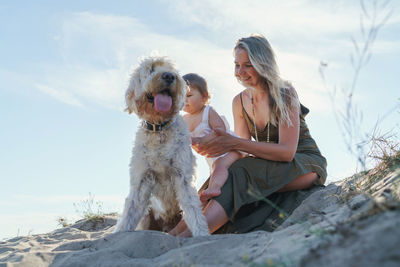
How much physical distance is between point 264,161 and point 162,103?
1548 millimetres

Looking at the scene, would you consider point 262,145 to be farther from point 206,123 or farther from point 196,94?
point 196,94

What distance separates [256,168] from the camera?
187 inches

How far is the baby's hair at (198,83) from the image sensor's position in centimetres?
611

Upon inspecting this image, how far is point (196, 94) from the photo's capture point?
6.05m

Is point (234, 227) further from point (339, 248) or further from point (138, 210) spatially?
point (339, 248)

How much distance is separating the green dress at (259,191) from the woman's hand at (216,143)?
245mm

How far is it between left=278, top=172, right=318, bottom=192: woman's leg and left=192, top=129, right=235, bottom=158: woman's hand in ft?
3.07

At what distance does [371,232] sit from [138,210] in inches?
123

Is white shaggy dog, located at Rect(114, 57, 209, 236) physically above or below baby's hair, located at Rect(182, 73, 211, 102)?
below

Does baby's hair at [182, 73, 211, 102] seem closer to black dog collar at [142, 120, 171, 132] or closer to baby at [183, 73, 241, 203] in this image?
baby at [183, 73, 241, 203]

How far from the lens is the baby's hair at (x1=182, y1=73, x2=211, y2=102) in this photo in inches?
241

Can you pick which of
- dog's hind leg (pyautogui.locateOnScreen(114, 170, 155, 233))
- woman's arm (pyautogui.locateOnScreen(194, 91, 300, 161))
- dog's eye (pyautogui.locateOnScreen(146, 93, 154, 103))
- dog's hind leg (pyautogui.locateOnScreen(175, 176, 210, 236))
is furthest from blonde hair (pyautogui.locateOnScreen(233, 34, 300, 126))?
dog's hind leg (pyautogui.locateOnScreen(114, 170, 155, 233))

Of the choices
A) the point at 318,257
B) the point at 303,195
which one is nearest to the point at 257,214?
the point at 303,195

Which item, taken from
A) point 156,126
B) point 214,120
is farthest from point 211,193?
point 214,120
